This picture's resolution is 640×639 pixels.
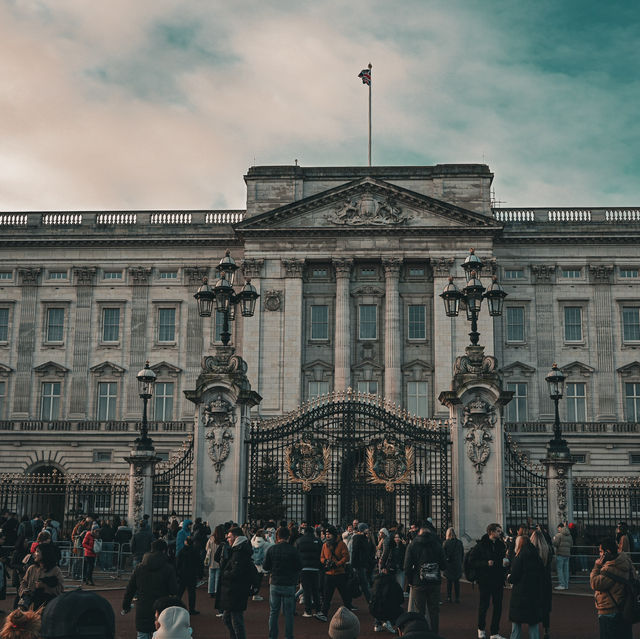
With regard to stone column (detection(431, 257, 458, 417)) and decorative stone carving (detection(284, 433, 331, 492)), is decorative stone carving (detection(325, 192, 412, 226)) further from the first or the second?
decorative stone carving (detection(284, 433, 331, 492))

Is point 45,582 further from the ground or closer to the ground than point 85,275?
closer to the ground

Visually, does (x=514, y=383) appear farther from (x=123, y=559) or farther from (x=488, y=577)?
(x=488, y=577)

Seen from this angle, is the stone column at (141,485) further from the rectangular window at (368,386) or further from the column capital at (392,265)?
the column capital at (392,265)

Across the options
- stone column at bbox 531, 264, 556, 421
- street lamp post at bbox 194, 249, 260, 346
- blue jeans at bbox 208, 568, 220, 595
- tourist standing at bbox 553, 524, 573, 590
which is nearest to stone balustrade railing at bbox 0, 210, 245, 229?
stone column at bbox 531, 264, 556, 421

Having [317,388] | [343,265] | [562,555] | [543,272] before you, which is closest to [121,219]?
[343,265]

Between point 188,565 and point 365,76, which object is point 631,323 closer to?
point 365,76

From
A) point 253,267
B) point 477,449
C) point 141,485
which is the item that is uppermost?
point 253,267

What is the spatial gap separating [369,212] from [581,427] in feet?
56.5

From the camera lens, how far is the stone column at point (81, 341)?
53156mm

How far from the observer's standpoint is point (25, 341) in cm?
5412

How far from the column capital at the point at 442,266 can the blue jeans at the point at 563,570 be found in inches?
1204

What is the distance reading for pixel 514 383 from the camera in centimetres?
5206

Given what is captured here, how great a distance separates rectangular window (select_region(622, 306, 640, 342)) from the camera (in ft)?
172

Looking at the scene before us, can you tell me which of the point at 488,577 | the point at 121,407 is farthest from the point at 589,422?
the point at 488,577
